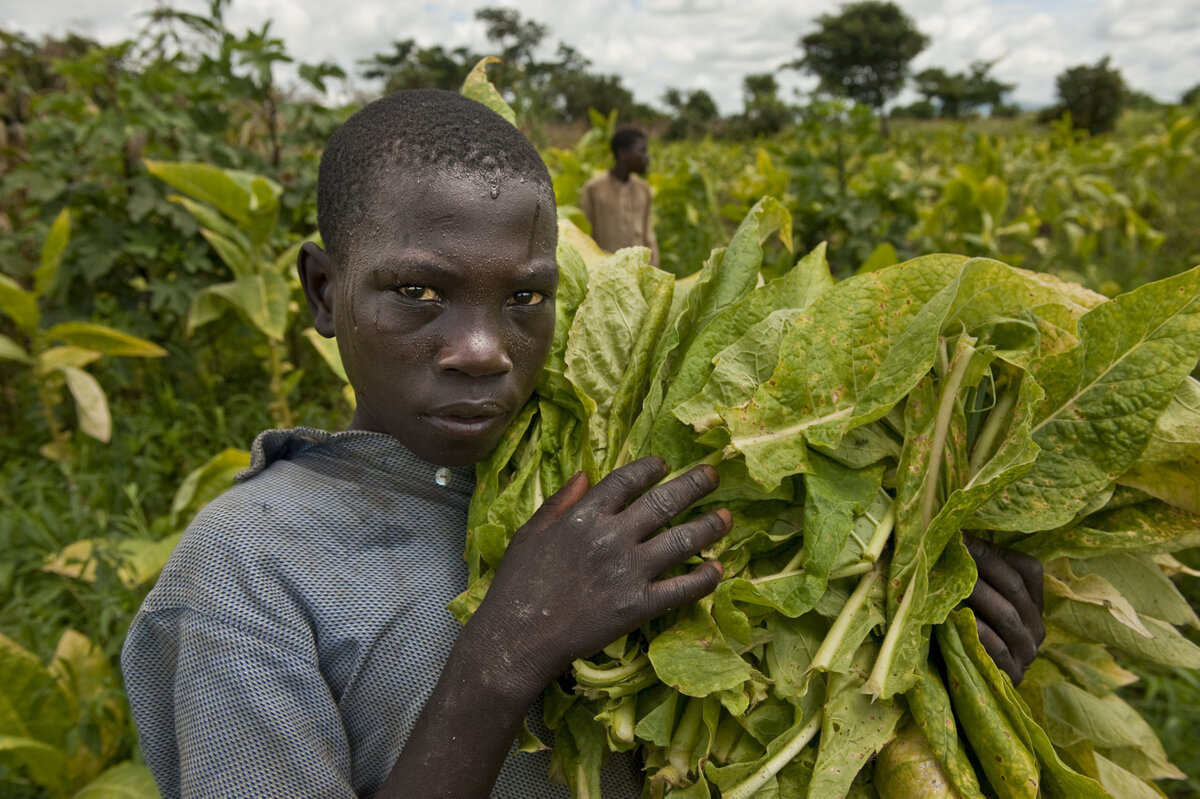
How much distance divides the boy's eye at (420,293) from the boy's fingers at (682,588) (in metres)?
0.48

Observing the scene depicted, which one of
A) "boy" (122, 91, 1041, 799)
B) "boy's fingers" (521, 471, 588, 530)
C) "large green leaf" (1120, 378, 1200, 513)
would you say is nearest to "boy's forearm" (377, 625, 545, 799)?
"boy" (122, 91, 1041, 799)

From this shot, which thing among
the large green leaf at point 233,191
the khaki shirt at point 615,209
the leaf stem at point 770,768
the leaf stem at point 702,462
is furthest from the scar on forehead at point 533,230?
the khaki shirt at point 615,209

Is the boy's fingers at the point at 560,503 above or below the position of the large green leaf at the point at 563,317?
below

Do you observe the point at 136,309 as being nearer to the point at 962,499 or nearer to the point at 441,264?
the point at 441,264

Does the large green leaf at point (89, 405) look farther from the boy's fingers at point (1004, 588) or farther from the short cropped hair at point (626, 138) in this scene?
the short cropped hair at point (626, 138)

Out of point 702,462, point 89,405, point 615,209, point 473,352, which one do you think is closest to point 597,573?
point 702,462

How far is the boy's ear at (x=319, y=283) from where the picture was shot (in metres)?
1.26

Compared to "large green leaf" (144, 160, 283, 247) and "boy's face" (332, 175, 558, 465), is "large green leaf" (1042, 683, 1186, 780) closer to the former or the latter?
"boy's face" (332, 175, 558, 465)

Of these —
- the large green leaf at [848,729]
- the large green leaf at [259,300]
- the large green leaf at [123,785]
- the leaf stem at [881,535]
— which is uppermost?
the leaf stem at [881,535]

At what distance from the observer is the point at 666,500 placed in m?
1.05

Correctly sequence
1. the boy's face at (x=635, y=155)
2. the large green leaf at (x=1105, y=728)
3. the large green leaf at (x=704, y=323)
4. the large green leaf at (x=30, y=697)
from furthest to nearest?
the boy's face at (x=635, y=155)
the large green leaf at (x=30, y=697)
the large green leaf at (x=1105, y=728)
the large green leaf at (x=704, y=323)

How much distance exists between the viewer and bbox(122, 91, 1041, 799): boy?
0.99m

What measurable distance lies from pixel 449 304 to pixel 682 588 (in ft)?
1.61

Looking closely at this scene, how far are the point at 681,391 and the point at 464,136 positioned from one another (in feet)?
1.57
